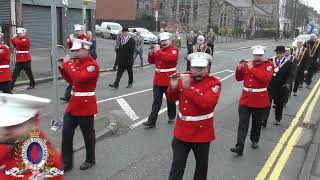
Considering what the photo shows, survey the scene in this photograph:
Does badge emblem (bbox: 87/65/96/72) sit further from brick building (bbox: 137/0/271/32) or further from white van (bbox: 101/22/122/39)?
brick building (bbox: 137/0/271/32)

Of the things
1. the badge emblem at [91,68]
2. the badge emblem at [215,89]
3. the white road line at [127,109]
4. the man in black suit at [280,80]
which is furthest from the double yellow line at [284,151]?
the white road line at [127,109]

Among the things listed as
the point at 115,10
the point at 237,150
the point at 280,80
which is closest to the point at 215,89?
the point at 237,150

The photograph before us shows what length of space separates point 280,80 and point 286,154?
2362 mm

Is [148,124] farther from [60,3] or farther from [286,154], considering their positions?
[60,3]

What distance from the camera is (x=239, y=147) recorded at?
24.8ft

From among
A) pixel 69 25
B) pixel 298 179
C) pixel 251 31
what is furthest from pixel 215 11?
pixel 298 179

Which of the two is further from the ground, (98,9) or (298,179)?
(98,9)

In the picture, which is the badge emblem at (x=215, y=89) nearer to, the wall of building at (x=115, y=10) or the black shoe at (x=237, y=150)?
the black shoe at (x=237, y=150)

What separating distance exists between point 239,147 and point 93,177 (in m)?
2.65

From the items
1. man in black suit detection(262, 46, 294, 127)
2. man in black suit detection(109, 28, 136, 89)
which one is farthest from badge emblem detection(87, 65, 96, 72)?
man in black suit detection(109, 28, 136, 89)

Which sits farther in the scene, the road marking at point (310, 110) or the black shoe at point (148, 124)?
the road marking at point (310, 110)

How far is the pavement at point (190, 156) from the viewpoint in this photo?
6730 millimetres

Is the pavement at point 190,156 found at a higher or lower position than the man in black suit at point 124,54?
lower

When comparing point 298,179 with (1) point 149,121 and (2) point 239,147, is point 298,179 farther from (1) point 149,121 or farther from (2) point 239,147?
(1) point 149,121
